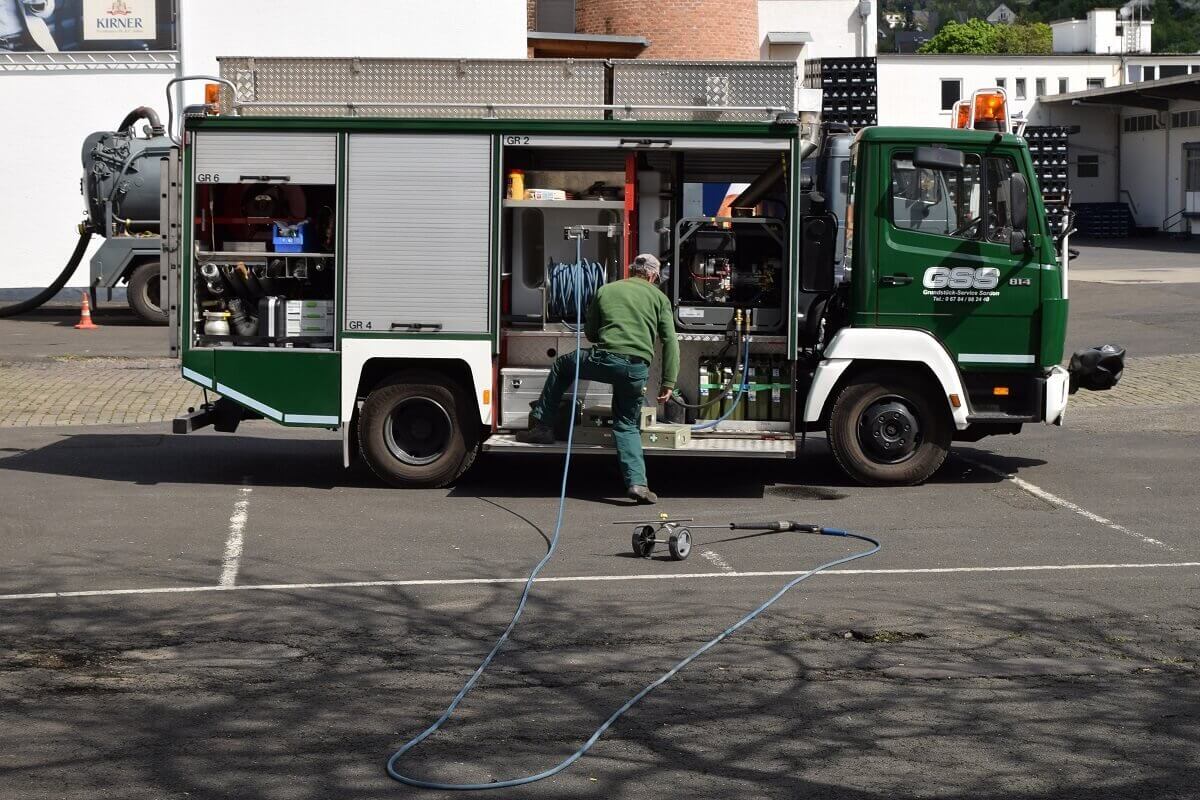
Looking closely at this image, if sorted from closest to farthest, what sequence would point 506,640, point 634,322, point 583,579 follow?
1. point 506,640
2. point 583,579
3. point 634,322

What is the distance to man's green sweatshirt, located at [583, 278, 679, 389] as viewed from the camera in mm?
11188

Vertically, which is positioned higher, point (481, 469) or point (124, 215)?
point (124, 215)

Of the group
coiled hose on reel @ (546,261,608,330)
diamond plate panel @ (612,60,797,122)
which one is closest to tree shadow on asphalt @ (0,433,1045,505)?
coiled hose on reel @ (546,261,608,330)

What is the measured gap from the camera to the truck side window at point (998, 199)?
11.7 metres

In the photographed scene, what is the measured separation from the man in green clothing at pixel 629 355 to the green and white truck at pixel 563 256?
0.38 m

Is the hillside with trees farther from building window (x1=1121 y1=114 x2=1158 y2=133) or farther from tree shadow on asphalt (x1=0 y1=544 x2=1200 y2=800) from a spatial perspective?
tree shadow on asphalt (x1=0 y1=544 x2=1200 y2=800)

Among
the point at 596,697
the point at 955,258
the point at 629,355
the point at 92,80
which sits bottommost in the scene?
the point at 596,697

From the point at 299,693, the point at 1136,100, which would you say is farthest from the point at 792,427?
the point at 1136,100

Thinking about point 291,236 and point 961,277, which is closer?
point 961,277

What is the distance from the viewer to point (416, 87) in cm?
1176

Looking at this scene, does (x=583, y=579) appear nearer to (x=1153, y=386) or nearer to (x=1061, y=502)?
(x=1061, y=502)

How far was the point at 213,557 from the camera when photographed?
9641 millimetres

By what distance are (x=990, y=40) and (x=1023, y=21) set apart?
68.4 ft

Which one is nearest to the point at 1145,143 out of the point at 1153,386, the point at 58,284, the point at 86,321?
the point at 1153,386
